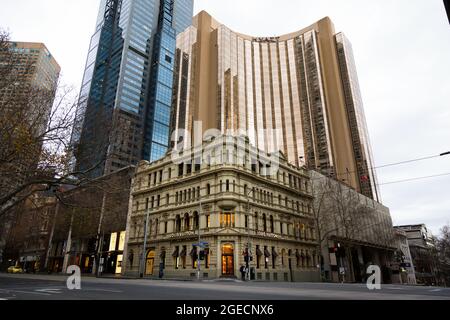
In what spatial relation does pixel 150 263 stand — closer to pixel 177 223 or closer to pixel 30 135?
pixel 177 223

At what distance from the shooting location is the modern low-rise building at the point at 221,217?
113 ft

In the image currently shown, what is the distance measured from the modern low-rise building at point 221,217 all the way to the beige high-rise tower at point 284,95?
169 ft

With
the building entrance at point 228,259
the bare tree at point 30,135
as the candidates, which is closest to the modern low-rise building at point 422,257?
the building entrance at point 228,259

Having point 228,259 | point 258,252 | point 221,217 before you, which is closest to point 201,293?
point 228,259

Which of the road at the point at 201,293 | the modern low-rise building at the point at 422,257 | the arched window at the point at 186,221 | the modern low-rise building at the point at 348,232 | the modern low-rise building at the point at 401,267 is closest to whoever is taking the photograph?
the road at the point at 201,293

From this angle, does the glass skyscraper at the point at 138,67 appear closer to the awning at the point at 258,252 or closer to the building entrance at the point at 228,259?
the building entrance at the point at 228,259

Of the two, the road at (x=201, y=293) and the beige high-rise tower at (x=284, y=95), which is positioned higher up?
the beige high-rise tower at (x=284, y=95)

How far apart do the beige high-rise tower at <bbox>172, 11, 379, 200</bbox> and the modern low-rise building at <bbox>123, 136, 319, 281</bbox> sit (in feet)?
169

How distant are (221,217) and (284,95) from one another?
261 ft

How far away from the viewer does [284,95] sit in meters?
105

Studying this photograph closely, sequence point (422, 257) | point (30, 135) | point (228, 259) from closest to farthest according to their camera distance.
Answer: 1. point (30, 135)
2. point (228, 259)
3. point (422, 257)

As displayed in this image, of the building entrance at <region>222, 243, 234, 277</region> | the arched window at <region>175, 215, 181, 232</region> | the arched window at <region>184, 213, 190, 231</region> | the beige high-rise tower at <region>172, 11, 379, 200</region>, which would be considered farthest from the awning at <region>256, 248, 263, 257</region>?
the beige high-rise tower at <region>172, 11, 379, 200</region>

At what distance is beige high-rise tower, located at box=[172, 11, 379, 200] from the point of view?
95512mm
